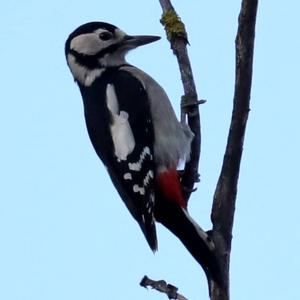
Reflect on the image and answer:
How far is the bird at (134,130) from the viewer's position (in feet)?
11.5

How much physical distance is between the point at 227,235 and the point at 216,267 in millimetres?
157

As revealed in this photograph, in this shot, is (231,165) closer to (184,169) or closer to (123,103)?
(184,169)

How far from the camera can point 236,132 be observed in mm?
2912

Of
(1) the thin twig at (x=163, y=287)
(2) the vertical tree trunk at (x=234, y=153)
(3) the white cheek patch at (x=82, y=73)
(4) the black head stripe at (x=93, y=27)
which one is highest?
(4) the black head stripe at (x=93, y=27)

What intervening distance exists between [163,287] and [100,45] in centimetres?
214

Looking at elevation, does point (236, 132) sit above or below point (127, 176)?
below

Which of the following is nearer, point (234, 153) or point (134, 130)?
point (234, 153)

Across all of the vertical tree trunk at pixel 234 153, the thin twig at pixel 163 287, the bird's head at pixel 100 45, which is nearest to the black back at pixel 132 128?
the bird's head at pixel 100 45

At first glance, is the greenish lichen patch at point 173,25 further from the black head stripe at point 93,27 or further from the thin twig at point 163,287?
the thin twig at point 163,287

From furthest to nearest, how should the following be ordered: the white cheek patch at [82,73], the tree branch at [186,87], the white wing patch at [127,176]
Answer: the white cheek patch at [82,73] → the white wing patch at [127,176] → the tree branch at [186,87]

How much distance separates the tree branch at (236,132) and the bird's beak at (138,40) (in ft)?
5.10

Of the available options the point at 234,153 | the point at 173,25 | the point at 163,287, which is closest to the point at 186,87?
the point at 173,25

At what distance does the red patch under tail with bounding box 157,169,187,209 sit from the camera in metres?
3.54

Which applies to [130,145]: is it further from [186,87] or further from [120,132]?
[186,87]
